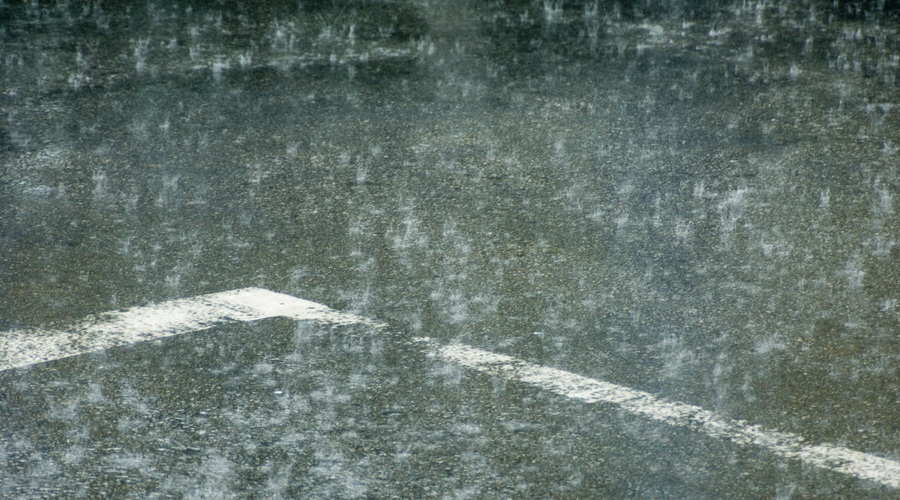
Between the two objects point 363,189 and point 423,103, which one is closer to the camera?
point 363,189

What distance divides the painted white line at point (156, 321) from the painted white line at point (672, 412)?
638 millimetres

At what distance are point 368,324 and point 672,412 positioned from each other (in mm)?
1454

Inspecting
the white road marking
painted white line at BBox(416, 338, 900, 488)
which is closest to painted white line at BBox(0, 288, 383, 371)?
the white road marking

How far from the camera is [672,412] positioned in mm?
4160

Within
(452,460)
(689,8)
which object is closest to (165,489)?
(452,460)

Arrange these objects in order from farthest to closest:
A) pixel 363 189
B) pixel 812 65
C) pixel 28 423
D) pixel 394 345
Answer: pixel 812 65 → pixel 363 189 → pixel 394 345 → pixel 28 423

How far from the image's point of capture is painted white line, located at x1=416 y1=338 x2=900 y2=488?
3.79 meters

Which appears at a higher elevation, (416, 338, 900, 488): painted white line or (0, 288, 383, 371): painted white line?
(0, 288, 383, 371): painted white line

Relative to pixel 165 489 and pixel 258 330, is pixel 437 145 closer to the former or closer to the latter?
pixel 258 330

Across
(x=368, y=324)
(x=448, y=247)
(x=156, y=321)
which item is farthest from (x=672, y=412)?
(x=156, y=321)

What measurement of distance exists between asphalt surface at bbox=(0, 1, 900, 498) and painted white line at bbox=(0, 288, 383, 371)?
0.08 m

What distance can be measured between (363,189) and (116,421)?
279 cm

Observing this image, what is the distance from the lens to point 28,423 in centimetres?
407

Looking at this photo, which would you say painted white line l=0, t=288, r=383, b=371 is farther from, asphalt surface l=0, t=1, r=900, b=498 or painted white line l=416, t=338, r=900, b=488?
painted white line l=416, t=338, r=900, b=488
